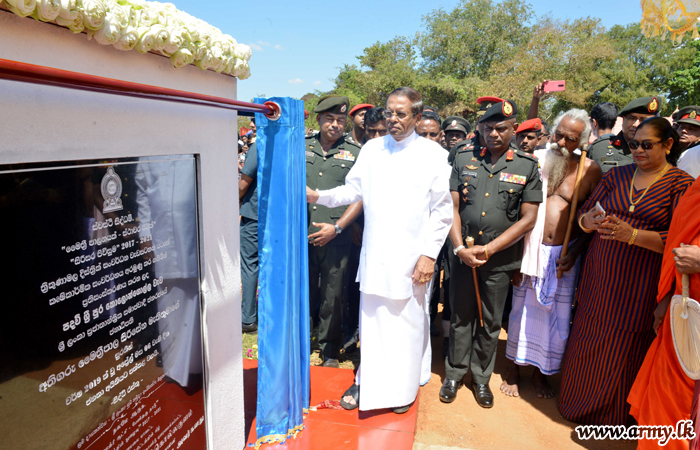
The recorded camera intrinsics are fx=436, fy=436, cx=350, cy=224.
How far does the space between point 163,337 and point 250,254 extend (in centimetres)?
265

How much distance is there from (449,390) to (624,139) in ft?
10.3

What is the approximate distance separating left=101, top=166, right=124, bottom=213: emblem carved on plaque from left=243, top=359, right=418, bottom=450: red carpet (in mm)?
1832

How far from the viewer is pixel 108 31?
4.53 feet

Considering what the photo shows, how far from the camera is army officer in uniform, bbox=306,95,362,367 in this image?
3752 millimetres

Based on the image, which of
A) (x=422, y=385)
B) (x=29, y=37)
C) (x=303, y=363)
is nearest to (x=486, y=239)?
(x=422, y=385)

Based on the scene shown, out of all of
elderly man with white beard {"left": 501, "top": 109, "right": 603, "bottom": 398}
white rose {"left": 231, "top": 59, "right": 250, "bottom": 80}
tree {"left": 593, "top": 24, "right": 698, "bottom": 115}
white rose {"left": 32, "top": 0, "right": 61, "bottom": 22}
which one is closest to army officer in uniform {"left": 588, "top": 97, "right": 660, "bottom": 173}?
elderly man with white beard {"left": 501, "top": 109, "right": 603, "bottom": 398}

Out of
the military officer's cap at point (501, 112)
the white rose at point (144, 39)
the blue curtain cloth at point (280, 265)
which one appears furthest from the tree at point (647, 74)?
the white rose at point (144, 39)

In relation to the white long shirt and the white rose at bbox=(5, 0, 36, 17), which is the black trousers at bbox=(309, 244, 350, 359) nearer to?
the white long shirt

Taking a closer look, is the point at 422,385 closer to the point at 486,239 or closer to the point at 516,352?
the point at 516,352

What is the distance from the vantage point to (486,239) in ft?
10.6

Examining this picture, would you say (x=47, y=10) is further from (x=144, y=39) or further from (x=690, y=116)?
(x=690, y=116)

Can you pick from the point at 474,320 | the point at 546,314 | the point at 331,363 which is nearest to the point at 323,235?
the point at 331,363

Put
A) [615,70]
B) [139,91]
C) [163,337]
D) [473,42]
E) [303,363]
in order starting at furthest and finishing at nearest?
[473,42] < [615,70] < [303,363] < [163,337] < [139,91]

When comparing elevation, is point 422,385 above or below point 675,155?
below
